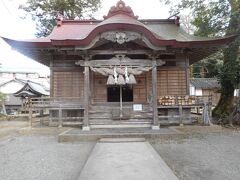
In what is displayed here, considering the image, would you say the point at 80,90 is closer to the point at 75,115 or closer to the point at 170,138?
the point at 75,115

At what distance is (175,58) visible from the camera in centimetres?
1282

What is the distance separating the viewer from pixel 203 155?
21.4 ft

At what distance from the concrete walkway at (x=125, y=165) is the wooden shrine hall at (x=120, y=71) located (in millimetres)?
3828

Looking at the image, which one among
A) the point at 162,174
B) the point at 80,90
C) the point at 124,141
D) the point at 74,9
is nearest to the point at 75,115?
the point at 80,90

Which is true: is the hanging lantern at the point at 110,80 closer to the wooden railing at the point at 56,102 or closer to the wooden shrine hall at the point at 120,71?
the wooden shrine hall at the point at 120,71

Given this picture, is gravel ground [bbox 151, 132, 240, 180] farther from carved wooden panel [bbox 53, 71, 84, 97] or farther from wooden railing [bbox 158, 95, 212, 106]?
carved wooden panel [bbox 53, 71, 84, 97]

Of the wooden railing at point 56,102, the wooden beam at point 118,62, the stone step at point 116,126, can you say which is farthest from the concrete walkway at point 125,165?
the wooden railing at point 56,102

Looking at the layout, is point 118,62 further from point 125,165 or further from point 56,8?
point 56,8

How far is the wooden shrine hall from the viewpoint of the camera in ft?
33.4

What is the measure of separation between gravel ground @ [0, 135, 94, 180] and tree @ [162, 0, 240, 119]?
8.73 meters

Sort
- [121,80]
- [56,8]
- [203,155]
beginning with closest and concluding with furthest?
[203,155]
[121,80]
[56,8]

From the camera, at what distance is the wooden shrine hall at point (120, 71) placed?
1019cm

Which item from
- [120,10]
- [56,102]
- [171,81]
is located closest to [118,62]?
[120,10]

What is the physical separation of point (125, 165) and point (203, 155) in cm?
237
